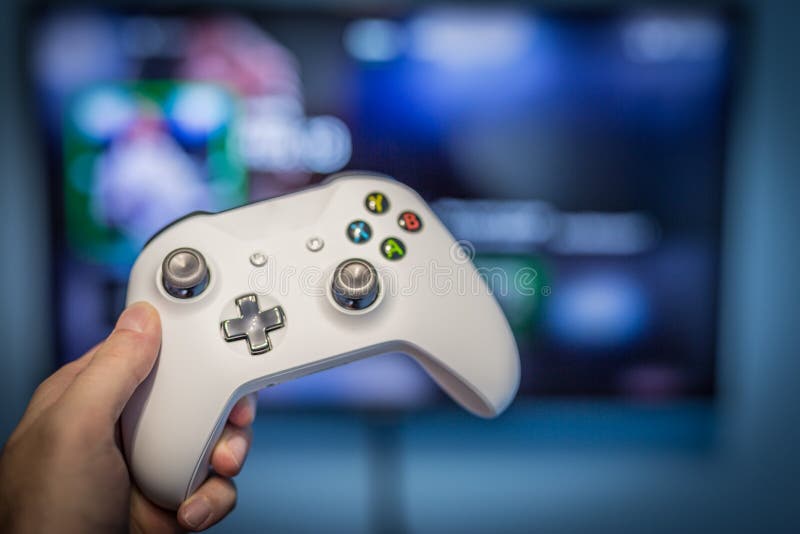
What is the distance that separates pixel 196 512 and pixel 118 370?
6.3 inches

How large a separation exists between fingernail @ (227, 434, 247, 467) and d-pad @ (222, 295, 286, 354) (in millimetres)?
155

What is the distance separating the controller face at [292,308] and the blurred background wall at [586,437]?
0.55m

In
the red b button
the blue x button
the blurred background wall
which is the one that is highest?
the red b button

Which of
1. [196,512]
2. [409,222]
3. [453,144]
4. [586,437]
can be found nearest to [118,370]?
[196,512]

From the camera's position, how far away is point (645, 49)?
0.96 metres

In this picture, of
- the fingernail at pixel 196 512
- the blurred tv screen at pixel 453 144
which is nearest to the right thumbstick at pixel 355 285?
the fingernail at pixel 196 512

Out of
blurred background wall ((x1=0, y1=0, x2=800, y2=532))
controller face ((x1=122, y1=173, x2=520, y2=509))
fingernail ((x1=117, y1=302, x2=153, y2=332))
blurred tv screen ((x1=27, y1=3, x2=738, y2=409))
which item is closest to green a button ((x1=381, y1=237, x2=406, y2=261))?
controller face ((x1=122, y1=173, x2=520, y2=509))

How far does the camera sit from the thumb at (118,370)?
0.44 metres

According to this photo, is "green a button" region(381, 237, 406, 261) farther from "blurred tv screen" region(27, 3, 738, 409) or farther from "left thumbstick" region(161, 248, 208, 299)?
"blurred tv screen" region(27, 3, 738, 409)

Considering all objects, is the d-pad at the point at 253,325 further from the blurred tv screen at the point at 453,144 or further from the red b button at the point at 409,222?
the blurred tv screen at the point at 453,144

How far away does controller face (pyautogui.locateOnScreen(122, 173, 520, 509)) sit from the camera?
46 cm

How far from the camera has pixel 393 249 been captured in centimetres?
51

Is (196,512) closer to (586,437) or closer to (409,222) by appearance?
(409,222)

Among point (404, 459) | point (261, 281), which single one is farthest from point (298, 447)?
point (261, 281)
